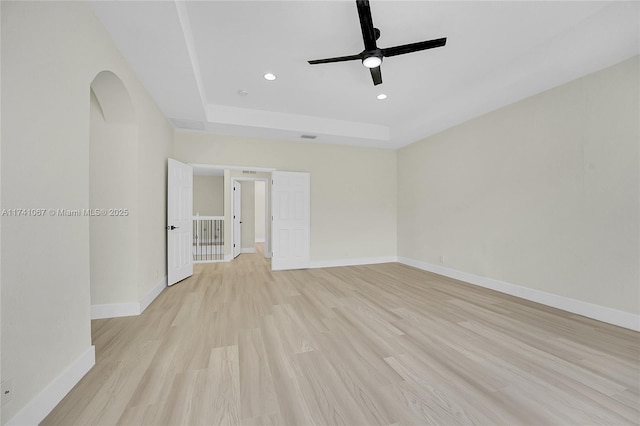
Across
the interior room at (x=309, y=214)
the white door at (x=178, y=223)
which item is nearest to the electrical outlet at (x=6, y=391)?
the interior room at (x=309, y=214)

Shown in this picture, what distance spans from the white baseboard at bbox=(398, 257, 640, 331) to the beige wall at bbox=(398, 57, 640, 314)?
0.07m

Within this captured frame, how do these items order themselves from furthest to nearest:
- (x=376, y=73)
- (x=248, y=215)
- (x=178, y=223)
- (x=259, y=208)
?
(x=259, y=208) < (x=248, y=215) < (x=178, y=223) < (x=376, y=73)

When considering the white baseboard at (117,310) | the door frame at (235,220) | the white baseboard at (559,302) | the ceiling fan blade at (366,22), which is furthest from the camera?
the door frame at (235,220)

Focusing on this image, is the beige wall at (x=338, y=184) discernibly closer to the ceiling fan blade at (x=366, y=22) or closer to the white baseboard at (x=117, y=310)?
the white baseboard at (x=117, y=310)

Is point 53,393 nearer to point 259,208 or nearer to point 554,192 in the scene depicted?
point 554,192

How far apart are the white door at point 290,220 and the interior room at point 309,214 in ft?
0.16

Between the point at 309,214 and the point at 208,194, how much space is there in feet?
19.2

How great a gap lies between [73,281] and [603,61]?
17.4 ft

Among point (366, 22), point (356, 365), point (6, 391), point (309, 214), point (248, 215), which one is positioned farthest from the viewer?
point (248, 215)

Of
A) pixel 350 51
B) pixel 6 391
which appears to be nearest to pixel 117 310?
pixel 6 391

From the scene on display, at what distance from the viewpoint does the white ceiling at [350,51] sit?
2.28 metres

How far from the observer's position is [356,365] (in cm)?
194

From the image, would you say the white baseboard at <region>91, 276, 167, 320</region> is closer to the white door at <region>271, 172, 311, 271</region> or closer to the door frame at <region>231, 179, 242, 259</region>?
the white door at <region>271, 172, 311, 271</region>

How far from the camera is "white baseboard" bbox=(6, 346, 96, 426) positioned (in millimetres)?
1306
